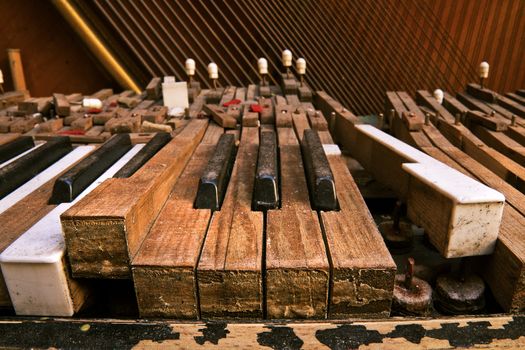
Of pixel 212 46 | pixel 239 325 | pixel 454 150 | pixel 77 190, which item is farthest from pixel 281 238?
pixel 212 46

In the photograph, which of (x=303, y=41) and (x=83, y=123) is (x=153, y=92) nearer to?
(x=83, y=123)

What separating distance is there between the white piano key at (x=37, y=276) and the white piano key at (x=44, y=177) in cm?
50

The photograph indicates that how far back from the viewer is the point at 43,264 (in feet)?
4.09

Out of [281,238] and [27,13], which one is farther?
[27,13]

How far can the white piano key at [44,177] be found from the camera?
5.83 ft

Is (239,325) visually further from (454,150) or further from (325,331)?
(454,150)

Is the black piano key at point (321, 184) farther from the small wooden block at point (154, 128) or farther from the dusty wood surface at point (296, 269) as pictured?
the small wooden block at point (154, 128)

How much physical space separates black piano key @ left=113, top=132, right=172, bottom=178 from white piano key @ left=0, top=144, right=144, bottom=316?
0.50m

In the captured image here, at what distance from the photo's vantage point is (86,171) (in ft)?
6.19

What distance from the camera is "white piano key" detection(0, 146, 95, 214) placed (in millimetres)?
1776

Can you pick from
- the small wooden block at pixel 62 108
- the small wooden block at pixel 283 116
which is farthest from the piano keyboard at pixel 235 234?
the small wooden block at pixel 62 108

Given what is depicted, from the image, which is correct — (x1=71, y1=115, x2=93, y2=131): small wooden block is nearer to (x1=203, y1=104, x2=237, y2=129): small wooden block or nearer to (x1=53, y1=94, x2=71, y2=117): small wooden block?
(x1=53, y1=94, x2=71, y2=117): small wooden block

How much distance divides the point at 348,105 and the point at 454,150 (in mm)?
4386

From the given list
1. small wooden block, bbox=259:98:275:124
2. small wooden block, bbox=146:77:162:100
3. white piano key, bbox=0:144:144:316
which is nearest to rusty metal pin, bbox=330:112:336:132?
small wooden block, bbox=259:98:275:124
